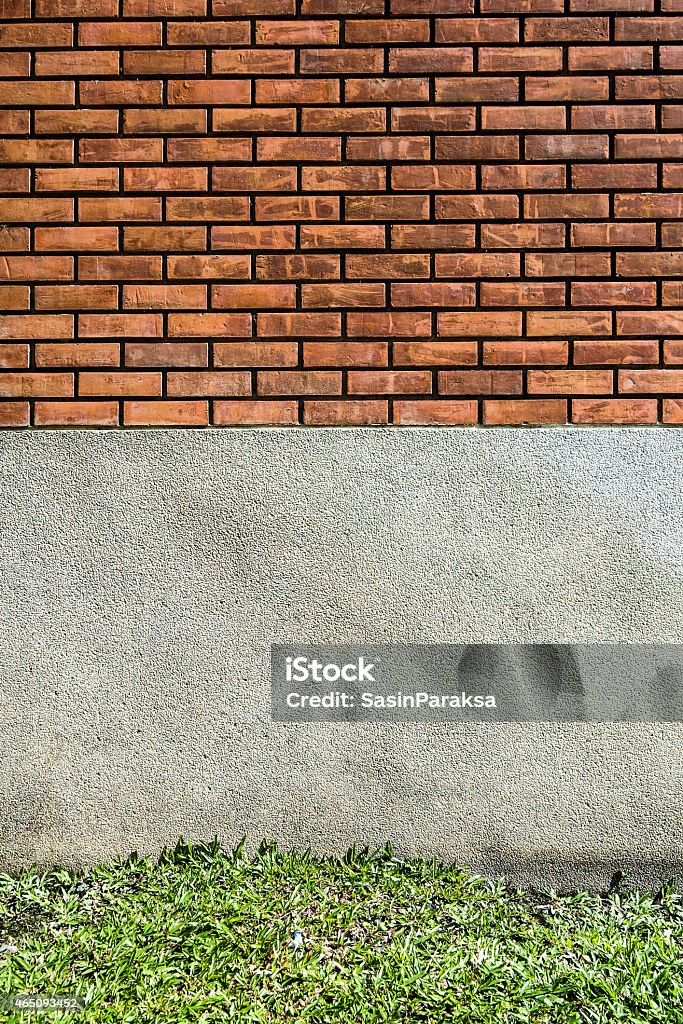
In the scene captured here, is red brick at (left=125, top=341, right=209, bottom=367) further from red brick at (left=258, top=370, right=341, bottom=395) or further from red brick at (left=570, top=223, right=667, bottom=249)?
red brick at (left=570, top=223, right=667, bottom=249)

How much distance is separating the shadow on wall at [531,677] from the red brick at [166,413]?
1.51 metres

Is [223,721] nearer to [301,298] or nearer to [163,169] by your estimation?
[301,298]

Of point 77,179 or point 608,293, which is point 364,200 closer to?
point 608,293

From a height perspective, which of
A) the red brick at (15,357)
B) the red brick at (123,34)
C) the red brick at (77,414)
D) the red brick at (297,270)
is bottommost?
the red brick at (77,414)

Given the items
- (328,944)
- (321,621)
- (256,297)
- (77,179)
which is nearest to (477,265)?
(256,297)

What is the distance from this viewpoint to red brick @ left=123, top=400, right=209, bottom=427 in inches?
118

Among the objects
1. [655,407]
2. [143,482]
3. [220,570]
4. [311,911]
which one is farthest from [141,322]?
[311,911]

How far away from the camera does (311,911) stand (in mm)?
2684

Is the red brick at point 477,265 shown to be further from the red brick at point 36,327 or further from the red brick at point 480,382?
the red brick at point 36,327

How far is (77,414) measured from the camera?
9.88ft

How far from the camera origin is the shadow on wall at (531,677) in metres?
2.93

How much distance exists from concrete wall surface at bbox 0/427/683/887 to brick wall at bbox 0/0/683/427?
247mm

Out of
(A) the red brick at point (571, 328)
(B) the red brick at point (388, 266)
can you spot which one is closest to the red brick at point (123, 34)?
(B) the red brick at point (388, 266)

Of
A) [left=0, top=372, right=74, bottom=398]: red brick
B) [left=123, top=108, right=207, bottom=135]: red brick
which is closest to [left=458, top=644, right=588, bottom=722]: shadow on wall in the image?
A: [left=0, top=372, right=74, bottom=398]: red brick
